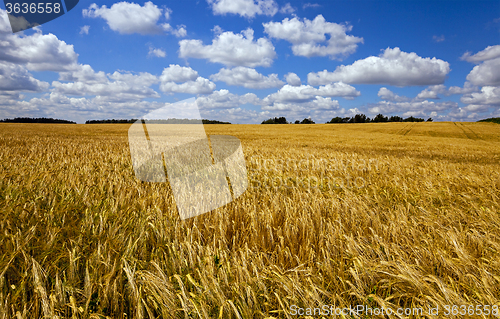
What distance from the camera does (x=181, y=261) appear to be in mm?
1535

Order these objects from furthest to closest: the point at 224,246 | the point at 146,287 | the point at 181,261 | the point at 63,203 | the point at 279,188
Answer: the point at 279,188 → the point at 63,203 → the point at 224,246 → the point at 181,261 → the point at 146,287

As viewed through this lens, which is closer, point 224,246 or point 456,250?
point 456,250

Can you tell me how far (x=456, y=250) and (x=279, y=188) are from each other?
2.23m

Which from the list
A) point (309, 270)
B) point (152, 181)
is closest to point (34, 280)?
point (309, 270)

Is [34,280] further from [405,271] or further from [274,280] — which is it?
[405,271]

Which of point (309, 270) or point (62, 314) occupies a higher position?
point (309, 270)

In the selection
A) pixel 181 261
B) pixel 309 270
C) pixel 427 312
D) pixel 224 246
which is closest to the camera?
pixel 427 312

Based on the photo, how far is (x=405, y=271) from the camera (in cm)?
135

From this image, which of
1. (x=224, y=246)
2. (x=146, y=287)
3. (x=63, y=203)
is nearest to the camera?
(x=146, y=287)

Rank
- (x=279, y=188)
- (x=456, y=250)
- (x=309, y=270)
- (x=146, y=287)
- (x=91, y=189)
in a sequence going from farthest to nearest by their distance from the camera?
(x=279, y=188)
(x=91, y=189)
(x=456, y=250)
(x=309, y=270)
(x=146, y=287)

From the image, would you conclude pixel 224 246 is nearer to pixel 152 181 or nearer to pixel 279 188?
pixel 279 188

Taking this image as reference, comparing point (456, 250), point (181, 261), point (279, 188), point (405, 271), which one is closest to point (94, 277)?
point (181, 261)

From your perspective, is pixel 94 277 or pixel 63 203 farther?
pixel 63 203

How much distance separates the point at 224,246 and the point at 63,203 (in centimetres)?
174
